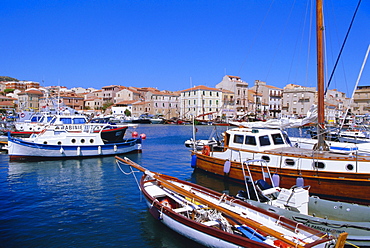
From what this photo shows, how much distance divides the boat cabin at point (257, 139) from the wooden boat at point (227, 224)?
6110 millimetres

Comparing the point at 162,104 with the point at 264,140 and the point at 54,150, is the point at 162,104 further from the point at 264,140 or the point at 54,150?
the point at 264,140

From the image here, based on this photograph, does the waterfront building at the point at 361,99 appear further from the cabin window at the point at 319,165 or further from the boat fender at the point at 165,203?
the boat fender at the point at 165,203

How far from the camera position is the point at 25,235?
1073 cm

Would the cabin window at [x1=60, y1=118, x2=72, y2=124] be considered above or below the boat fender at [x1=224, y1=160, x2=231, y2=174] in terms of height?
above

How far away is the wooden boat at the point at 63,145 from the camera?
24734 mm

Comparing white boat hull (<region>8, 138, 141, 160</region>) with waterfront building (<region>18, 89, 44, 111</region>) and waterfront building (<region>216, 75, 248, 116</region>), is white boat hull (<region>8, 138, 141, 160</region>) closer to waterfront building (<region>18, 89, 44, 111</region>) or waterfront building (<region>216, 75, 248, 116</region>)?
waterfront building (<region>216, 75, 248, 116</region>)

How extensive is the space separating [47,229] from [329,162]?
13.0 m

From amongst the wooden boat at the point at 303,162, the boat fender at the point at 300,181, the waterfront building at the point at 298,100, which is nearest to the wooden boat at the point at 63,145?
the wooden boat at the point at 303,162

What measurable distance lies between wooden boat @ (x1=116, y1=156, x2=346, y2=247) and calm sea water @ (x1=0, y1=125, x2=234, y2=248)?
0.90 m

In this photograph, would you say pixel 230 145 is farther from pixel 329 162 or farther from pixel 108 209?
pixel 108 209

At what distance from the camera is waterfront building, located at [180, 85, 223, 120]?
300ft

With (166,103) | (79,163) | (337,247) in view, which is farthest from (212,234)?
(166,103)

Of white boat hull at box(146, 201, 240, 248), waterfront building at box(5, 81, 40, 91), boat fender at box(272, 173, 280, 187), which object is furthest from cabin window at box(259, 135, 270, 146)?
waterfront building at box(5, 81, 40, 91)

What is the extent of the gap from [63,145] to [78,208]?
1379 centimetres
